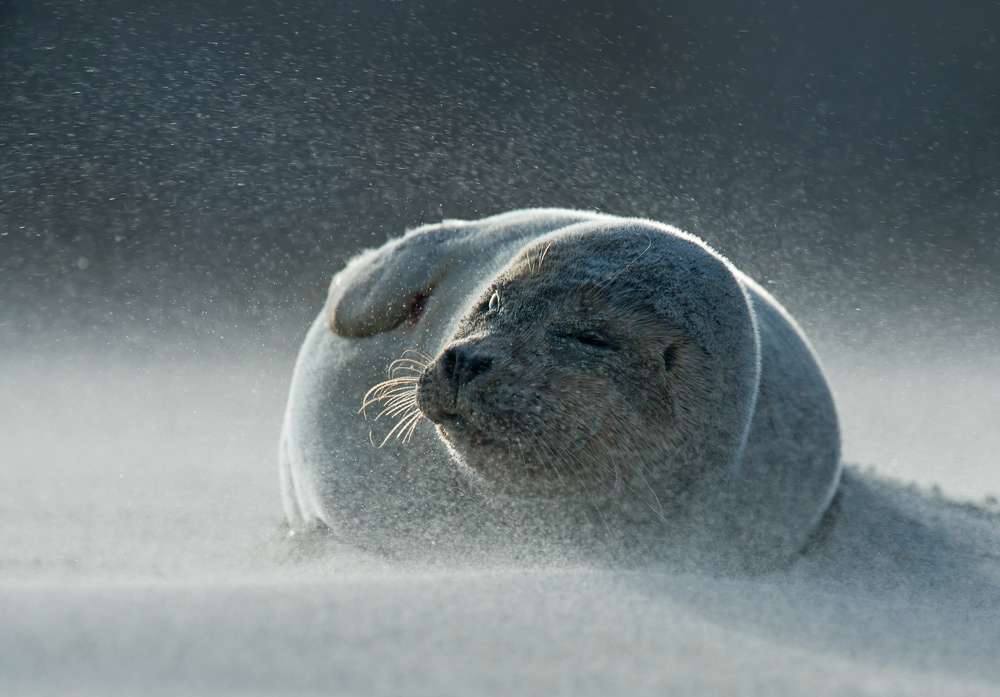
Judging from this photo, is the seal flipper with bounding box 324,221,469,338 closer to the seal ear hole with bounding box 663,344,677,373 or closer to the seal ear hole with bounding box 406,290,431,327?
the seal ear hole with bounding box 406,290,431,327

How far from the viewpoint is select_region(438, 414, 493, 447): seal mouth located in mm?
2279

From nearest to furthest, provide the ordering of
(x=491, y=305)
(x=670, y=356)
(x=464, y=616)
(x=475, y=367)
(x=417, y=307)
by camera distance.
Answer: (x=464, y=616), (x=475, y=367), (x=670, y=356), (x=491, y=305), (x=417, y=307)

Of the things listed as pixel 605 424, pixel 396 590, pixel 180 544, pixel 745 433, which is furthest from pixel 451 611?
pixel 180 544

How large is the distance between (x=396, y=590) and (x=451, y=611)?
0.56ft

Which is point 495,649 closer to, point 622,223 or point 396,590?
point 396,590

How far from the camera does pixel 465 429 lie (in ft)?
7.53

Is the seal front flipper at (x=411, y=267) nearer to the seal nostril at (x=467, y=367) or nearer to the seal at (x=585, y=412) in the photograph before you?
the seal at (x=585, y=412)

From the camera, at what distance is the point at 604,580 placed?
6.75ft

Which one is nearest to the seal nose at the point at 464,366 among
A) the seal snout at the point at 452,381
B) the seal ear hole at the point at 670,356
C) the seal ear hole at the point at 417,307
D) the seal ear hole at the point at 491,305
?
the seal snout at the point at 452,381

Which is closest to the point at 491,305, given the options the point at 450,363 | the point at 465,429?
the point at 450,363

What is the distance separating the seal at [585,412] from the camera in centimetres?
229

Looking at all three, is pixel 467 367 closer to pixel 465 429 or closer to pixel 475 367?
pixel 475 367

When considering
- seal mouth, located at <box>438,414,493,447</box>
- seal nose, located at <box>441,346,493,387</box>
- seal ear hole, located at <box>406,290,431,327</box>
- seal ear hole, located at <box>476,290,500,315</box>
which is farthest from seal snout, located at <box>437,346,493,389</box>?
seal ear hole, located at <box>406,290,431,327</box>

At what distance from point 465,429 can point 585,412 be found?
32cm
